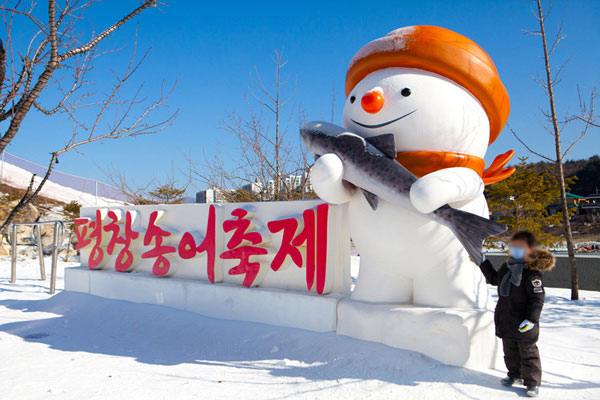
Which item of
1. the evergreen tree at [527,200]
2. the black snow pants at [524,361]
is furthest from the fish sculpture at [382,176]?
the evergreen tree at [527,200]

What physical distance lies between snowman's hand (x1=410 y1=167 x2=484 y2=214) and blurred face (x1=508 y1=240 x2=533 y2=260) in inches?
22.9

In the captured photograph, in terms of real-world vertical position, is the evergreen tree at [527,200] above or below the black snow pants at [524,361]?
above

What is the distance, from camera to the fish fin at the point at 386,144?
12.2ft

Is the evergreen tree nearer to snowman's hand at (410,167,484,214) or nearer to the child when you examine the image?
snowman's hand at (410,167,484,214)

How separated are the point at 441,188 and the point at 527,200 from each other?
22.8 ft

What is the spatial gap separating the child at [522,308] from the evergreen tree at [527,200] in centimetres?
637

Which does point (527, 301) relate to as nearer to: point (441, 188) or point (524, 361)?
point (524, 361)

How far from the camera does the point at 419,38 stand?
3.89 meters

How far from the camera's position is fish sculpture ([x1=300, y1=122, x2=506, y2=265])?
3.30 m

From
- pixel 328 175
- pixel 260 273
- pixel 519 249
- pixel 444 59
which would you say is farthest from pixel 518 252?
pixel 260 273

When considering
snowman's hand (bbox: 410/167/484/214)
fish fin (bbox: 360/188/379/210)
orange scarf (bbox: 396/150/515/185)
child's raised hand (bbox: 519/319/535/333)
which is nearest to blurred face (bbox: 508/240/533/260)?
child's raised hand (bbox: 519/319/535/333)

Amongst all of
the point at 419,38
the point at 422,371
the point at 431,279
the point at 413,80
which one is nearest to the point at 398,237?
the point at 431,279

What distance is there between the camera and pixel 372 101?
3.80 meters

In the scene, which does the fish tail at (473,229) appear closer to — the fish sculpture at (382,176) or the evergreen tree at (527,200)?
the fish sculpture at (382,176)
